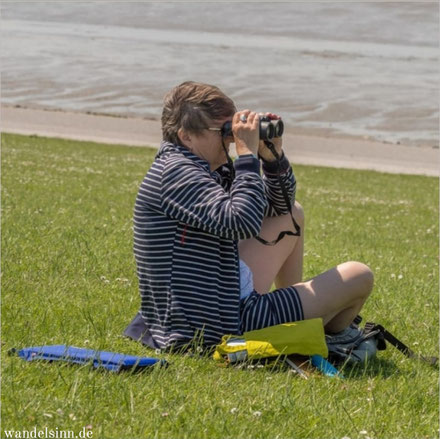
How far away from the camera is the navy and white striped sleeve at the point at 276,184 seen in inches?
212

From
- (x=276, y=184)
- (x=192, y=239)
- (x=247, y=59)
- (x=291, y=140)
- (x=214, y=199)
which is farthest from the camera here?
(x=247, y=59)

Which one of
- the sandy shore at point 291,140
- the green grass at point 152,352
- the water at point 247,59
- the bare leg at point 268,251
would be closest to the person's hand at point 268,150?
the bare leg at point 268,251

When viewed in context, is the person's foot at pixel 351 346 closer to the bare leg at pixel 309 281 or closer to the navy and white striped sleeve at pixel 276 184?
the bare leg at pixel 309 281

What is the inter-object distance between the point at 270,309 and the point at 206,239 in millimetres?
507

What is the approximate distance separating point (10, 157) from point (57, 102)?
52.8ft

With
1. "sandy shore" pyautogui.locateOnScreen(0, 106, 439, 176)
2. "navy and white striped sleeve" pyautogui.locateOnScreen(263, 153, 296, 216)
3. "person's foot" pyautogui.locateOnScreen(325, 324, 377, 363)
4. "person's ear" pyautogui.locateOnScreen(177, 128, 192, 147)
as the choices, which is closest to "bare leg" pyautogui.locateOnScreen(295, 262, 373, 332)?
"person's foot" pyautogui.locateOnScreen(325, 324, 377, 363)

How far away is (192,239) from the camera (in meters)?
4.95

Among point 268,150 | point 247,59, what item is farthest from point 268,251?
point 247,59

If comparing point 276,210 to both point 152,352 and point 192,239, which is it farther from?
point 152,352

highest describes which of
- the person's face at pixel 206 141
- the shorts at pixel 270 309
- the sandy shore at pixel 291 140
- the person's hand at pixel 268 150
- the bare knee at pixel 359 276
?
the person's face at pixel 206 141

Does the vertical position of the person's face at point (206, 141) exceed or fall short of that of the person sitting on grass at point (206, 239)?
it exceeds it

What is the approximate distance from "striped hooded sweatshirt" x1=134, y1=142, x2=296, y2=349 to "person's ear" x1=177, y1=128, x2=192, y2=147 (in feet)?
0.13

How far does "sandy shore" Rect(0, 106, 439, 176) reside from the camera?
914 inches

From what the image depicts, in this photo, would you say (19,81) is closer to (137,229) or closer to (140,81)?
(140,81)
